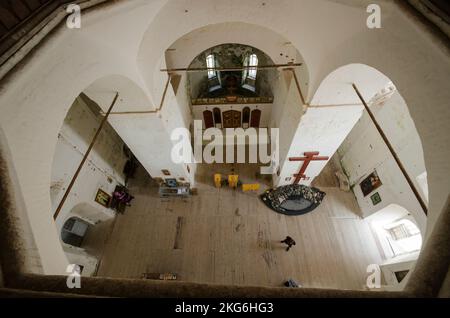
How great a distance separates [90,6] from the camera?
2906 mm

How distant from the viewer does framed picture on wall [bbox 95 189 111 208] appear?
7.52 metres

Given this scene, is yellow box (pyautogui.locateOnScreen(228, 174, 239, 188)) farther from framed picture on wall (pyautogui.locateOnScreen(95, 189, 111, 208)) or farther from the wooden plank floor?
framed picture on wall (pyautogui.locateOnScreen(95, 189, 111, 208))

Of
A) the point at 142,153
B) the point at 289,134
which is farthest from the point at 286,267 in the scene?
the point at 142,153

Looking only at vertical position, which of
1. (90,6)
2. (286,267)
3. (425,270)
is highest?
(90,6)

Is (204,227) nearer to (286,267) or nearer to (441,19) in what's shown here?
(286,267)

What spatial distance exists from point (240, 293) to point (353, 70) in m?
4.40

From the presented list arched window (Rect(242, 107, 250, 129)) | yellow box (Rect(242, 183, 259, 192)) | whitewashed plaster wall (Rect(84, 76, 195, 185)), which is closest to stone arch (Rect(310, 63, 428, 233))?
yellow box (Rect(242, 183, 259, 192))

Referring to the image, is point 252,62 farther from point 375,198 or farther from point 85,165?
point 85,165

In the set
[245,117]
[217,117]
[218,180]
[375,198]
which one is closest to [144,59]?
[218,180]

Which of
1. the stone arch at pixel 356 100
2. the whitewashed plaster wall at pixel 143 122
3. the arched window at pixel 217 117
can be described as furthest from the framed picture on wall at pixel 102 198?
the stone arch at pixel 356 100

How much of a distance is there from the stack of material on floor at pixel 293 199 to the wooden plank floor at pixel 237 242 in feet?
0.80

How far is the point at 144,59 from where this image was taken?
486 centimetres

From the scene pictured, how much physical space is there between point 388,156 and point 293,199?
3525 millimetres

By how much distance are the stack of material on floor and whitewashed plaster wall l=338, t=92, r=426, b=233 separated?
1.74 metres
